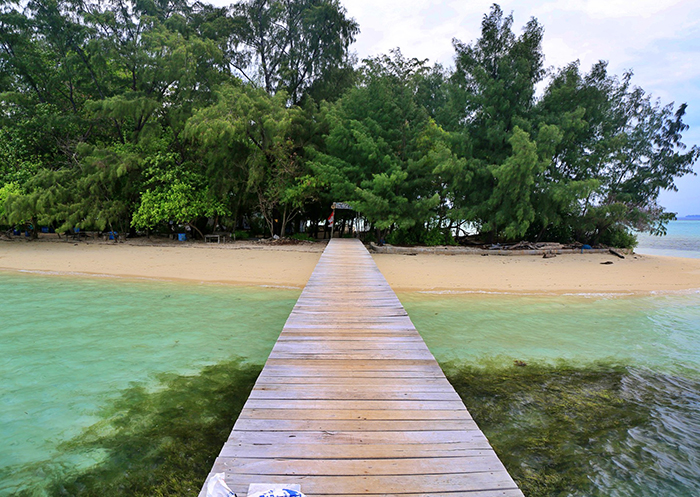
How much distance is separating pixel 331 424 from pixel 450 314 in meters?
4.88

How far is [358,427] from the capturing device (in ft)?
6.94

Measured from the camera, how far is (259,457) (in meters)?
1.80

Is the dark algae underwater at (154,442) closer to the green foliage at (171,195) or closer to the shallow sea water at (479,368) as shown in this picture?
the shallow sea water at (479,368)

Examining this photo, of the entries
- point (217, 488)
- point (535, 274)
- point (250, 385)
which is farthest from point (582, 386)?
point (535, 274)

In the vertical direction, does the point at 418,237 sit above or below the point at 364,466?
above

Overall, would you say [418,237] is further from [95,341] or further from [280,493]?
[280,493]

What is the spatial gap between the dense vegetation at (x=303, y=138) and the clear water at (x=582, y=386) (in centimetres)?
766

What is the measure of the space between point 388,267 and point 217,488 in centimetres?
967

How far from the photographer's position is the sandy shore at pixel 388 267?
903cm

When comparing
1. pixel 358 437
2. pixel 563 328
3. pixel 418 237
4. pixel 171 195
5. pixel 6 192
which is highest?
pixel 171 195

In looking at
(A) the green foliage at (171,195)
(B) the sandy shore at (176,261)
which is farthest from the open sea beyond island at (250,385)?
(A) the green foliage at (171,195)

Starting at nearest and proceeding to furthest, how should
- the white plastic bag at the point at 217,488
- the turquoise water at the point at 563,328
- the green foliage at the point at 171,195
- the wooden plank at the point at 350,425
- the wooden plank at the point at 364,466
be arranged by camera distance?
the white plastic bag at the point at 217,488, the wooden plank at the point at 364,466, the wooden plank at the point at 350,425, the turquoise water at the point at 563,328, the green foliage at the point at 171,195

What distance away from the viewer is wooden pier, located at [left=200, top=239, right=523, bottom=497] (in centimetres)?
166

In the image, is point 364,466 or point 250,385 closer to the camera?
point 364,466
